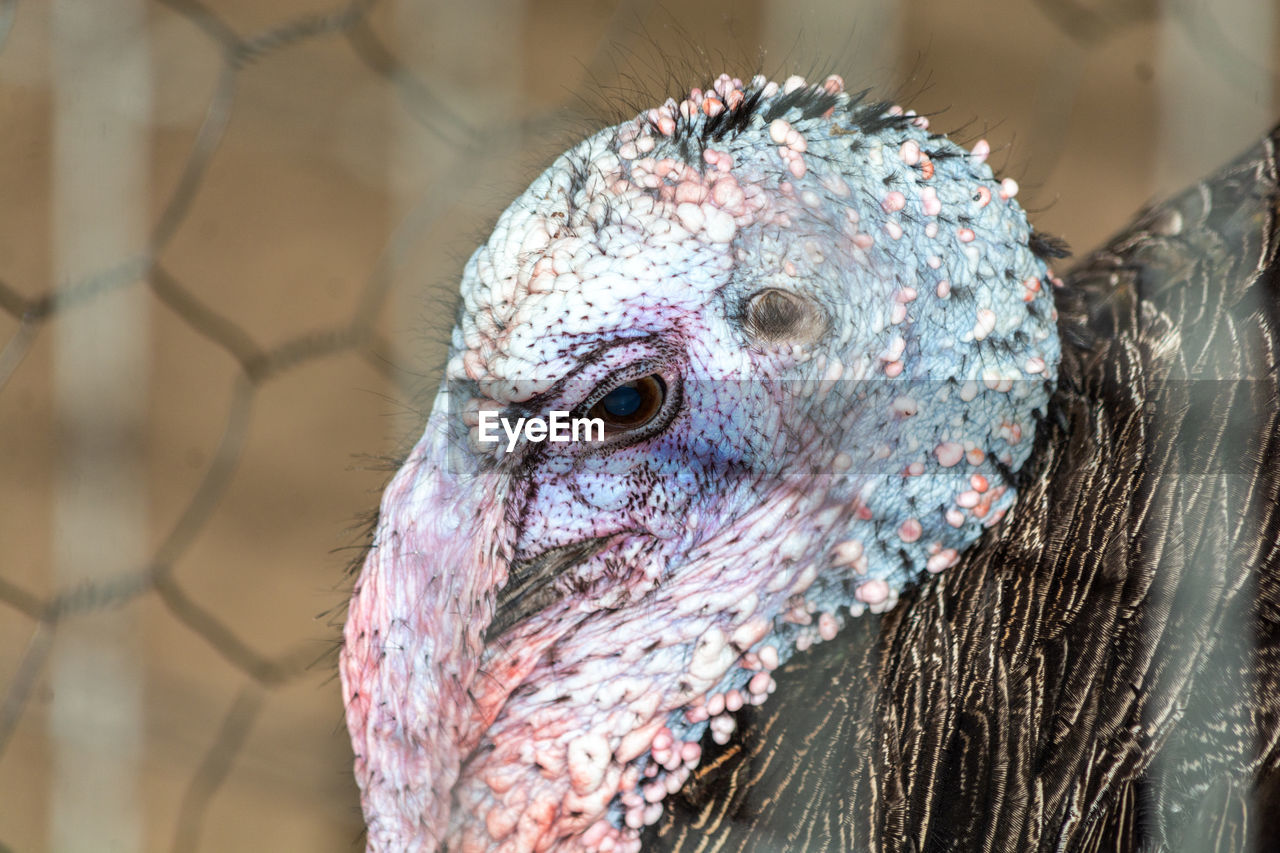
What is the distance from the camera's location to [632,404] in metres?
0.70

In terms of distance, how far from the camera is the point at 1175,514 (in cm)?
66

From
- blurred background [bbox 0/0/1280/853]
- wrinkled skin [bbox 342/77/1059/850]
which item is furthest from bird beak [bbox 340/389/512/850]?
blurred background [bbox 0/0/1280/853]

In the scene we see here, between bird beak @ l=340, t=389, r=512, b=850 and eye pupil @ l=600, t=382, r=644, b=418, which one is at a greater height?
eye pupil @ l=600, t=382, r=644, b=418

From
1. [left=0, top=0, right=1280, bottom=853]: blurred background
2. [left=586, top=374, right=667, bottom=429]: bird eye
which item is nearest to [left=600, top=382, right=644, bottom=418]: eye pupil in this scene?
[left=586, top=374, right=667, bottom=429]: bird eye

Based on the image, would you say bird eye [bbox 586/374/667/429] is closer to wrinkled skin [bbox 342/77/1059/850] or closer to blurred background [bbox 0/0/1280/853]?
wrinkled skin [bbox 342/77/1059/850]

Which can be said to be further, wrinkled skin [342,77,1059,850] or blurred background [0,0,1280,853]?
blurred background [0,0,1280,853]

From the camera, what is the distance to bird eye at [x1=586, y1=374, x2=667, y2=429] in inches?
27.2

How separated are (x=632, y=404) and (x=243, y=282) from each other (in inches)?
48.7

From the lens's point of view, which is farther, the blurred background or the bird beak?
the blurred background

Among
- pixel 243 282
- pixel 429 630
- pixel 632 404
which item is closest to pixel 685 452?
pixel 632 404

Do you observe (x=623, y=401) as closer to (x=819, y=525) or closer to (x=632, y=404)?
(x=632, y=404)

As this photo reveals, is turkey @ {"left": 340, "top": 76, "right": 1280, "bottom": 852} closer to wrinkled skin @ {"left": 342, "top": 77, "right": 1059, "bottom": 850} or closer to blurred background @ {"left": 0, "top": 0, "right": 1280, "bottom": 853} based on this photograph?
wrinkled skin @ {"left": 342, "top": 77, "right": 1059, "bottom": 850}

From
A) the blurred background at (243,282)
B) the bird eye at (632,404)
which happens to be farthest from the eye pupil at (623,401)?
the blurred background at (243,282)

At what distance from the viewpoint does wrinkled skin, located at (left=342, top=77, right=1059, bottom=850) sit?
67 centimetres
